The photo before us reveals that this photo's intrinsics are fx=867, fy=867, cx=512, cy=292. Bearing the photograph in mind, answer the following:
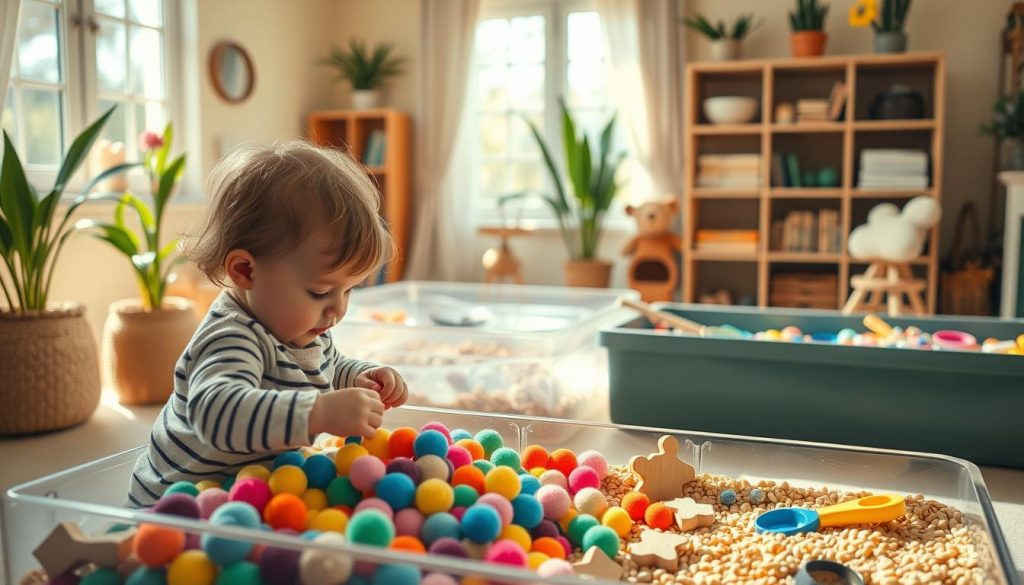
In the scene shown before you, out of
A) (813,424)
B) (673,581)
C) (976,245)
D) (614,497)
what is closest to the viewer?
(673,581)

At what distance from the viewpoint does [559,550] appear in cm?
90

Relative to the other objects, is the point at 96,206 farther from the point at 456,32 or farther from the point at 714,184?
the point at 714,184

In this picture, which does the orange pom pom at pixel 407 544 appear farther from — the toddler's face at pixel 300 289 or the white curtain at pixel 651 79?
the white curtain at pixel 651 79

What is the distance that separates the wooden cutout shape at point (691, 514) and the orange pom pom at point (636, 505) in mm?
29

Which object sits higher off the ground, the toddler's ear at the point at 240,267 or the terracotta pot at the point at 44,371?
→ the toddler's ear at the point at 240,267

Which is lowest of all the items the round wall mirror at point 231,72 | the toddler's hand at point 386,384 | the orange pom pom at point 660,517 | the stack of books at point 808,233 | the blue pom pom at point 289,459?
the orange pom pom at point 660,517

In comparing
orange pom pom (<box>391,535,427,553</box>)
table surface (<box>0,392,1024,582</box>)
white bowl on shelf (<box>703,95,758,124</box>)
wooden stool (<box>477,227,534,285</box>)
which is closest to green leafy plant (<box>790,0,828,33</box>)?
white bowl on shelf (<box>703,95,758,124</box>)

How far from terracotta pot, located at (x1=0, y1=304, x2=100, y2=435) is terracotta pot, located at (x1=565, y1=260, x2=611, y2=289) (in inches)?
97.2

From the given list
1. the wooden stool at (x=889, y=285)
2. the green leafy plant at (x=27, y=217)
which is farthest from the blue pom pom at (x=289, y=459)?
the wooden stool at (x=889, y=285)

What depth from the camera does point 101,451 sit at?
216cm

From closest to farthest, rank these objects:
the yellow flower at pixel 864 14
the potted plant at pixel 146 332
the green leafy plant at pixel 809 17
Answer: the potted plant at pixel 146 332 → the yellow flower at pixel 864 14 → the green leafy plant at pixel 809 17

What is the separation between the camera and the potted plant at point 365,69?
4816mm

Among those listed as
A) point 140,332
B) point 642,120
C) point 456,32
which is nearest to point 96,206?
point 140,332

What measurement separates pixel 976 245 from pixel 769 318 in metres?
1.98
